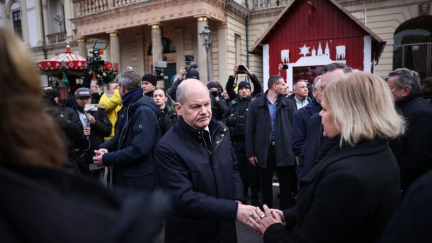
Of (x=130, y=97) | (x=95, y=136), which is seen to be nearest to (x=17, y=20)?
(x=95, y=136)

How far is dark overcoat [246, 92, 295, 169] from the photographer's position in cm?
431

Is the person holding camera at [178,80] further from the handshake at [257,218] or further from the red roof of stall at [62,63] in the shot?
the red roof of stall at [62,63]

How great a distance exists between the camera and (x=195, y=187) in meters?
1.98

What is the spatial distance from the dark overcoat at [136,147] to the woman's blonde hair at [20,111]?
2300 mm

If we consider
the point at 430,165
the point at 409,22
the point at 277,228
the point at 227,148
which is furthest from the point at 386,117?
the point at 409,22

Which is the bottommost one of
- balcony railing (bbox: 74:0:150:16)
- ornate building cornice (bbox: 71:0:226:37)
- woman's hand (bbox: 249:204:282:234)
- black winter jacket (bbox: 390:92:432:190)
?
woman's hand (bbox: 249:204:282:234)

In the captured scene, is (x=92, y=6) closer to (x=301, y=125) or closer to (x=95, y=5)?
(x=95, y=5)

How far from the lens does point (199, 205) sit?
185cm

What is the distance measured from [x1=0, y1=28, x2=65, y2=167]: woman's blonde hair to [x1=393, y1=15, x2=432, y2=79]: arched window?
1717cm

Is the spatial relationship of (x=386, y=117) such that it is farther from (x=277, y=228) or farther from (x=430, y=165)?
(x=430, y=165)

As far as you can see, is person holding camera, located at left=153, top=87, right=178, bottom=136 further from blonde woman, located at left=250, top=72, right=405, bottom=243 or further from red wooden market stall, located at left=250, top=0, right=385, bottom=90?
red wooden market stall, located at left=250, top=0, right=385, bottom=90

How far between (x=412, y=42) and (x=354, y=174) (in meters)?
18.2

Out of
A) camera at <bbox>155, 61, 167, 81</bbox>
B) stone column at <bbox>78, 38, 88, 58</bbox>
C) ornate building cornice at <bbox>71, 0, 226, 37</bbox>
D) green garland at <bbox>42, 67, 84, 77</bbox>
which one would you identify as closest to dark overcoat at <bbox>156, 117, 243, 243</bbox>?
camera at <bbox>155, 61, 167, 81</bbox>

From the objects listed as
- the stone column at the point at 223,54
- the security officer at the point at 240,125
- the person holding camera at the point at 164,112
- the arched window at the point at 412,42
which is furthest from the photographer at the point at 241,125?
the arched window at the point at 412,42
